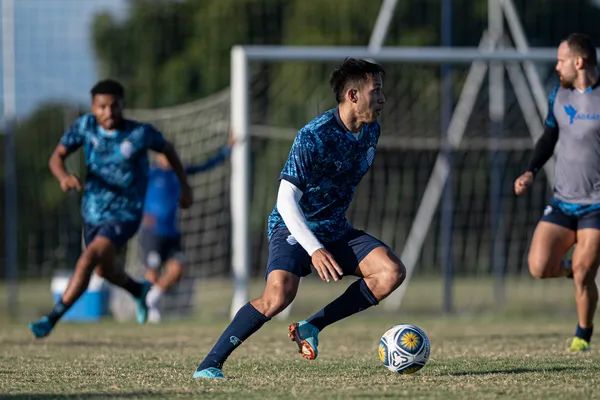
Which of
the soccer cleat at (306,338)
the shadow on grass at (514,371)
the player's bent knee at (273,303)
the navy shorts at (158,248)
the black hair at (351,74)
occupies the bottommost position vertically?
the navy shorts at (158,248)

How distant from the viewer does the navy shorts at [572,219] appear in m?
8.58

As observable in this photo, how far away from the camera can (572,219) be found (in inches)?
344

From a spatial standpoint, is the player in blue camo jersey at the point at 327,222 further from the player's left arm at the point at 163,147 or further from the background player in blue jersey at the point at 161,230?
the background player in blue jersey at the point at 161,230

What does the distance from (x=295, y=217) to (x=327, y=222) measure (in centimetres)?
60

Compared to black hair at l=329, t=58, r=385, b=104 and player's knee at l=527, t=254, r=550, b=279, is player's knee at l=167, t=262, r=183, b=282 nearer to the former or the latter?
player's knee at l=527, t=254, r=550, b=279

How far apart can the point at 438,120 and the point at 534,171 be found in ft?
31.2

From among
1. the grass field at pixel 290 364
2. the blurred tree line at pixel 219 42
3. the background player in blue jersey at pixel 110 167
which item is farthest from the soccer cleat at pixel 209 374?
the blurred tree line at pixel 219 42

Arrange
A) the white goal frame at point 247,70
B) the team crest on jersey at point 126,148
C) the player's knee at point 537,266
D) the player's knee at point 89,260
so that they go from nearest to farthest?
the player's knee at point 537,266, the player's knee at point 89,260, the team crest on jersey at point 126,148, the white goal frame at point 247,70

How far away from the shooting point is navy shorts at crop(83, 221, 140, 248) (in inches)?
396

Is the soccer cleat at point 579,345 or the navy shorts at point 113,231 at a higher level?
the navy shorts at point 113,231

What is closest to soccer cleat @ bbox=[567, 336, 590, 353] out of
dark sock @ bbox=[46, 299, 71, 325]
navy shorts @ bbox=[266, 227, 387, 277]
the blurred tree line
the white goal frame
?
navy shorts @ bbox=[266, 227, 387, 277]

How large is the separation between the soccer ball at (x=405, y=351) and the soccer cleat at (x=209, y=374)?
1.04m

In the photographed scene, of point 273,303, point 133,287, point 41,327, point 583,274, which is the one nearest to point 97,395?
point 273,303

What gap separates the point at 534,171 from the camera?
8867mm
